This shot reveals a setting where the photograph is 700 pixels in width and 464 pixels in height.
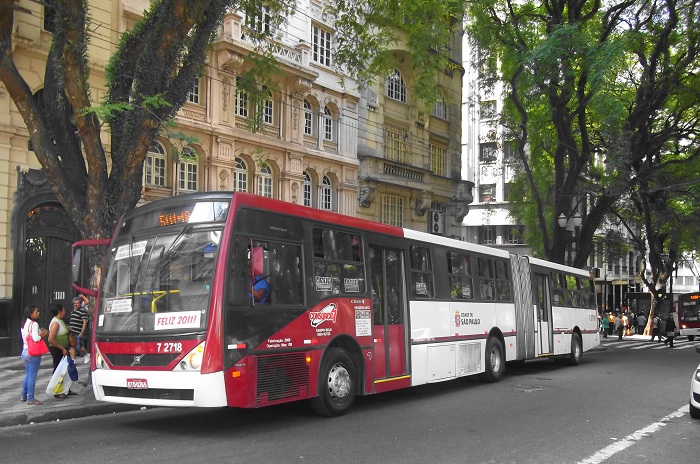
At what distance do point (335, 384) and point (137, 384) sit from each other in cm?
291

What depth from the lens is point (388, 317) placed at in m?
11.7

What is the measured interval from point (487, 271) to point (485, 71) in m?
10.9

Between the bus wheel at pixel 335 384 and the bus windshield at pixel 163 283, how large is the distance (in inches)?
92.2

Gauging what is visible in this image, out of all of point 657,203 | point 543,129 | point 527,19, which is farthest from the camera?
point 657,203

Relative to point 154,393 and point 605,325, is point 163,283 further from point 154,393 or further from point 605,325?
point 605,325

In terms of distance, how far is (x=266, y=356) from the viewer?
9031 mm

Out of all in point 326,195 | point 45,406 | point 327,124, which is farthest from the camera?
point 327,124

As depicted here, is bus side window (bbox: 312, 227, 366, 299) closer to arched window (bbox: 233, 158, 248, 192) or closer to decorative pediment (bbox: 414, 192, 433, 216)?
arched window (bbox: 233, 158, 248, 192)

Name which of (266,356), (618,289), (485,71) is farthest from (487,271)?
(618,289)

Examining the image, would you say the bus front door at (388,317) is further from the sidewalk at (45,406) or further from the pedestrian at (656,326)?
the pedestrian at (656,326)

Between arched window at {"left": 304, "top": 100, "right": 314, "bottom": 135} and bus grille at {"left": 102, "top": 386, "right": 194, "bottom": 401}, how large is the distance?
60.8 feet

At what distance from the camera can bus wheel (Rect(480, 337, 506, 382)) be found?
15117 millimetres

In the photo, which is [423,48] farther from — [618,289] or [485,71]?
[618,289]

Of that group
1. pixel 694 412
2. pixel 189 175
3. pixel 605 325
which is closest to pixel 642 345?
pixel 605 325
